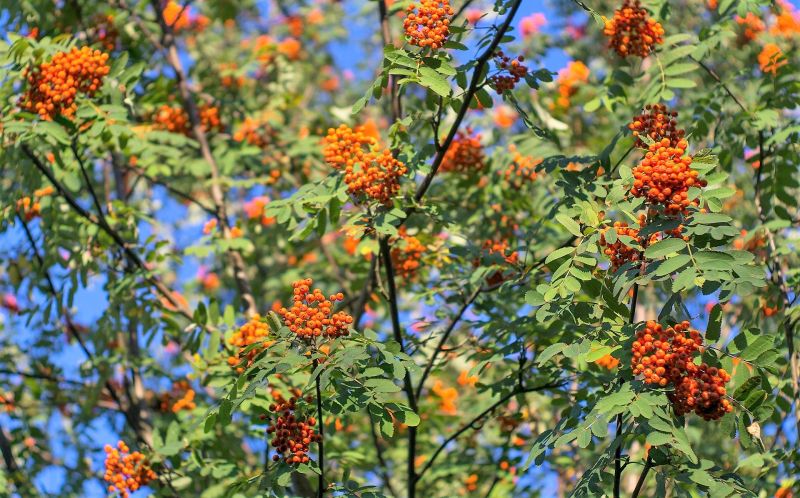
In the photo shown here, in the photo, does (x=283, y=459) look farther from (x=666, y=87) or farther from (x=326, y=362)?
(x=666, y=87)

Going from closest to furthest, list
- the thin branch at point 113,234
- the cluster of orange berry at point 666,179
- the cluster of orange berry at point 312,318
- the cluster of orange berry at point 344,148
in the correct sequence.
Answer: the cluster of orange berry at point 666,179 < the cluster of orange berry at point 312,318 < the cluster of orange berry at point 344,148 < the thin branch at point 113,234

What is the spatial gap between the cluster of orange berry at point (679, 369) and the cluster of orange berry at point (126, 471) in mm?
2399

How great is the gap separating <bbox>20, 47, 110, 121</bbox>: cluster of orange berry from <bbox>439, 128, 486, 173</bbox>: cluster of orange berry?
1.71 meters

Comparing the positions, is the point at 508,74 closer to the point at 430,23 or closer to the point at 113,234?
the point at 430,23

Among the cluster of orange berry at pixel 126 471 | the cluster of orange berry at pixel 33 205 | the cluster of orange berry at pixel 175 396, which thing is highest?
the cluster of orange berry at pixel 33 205

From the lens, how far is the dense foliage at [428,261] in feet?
10.5

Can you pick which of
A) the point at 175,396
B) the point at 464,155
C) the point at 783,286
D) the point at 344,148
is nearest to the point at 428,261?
the point at 464,155

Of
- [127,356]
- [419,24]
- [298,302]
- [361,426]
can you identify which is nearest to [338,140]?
[419,24]

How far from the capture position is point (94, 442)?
599 centimetres

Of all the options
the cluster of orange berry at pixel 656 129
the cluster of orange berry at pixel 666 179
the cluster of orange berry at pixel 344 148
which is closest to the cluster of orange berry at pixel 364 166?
Result: the cluster of orange berry at pixel 344 148

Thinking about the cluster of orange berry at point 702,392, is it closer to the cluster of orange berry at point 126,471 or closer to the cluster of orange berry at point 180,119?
the cluster of orange berry at point 126,471

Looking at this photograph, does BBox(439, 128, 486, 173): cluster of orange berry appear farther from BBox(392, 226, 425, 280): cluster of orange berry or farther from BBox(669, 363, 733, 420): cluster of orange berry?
BBox(669, 363, 733, 420): cluster of orange berry

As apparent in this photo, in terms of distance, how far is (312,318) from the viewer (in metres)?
3.23

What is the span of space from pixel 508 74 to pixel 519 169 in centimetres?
181
